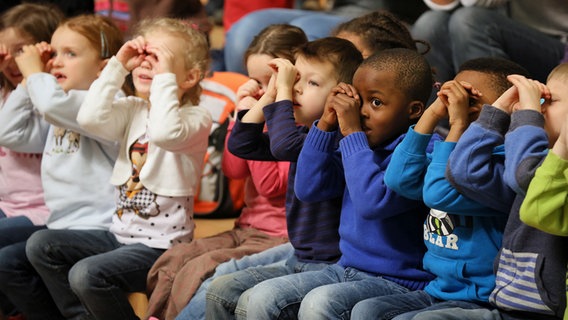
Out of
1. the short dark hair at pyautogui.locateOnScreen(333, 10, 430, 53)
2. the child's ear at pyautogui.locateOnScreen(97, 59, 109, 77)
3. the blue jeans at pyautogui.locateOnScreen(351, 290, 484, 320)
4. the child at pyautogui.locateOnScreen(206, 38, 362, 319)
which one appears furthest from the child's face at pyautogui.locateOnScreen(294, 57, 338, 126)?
the child's ear at pyautogui.locateOnScreen(97, 59, 109, 77)

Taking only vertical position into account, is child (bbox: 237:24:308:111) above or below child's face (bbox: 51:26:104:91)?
above

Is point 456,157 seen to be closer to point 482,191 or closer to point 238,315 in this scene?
point 482,191

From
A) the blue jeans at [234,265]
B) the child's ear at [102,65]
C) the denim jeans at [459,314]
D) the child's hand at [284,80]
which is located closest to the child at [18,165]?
the child's ear at [102,65]

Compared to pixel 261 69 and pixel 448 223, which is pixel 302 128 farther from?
pixel 448 223

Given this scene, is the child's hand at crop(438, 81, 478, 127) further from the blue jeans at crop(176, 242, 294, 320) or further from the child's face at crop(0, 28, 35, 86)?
the child's face at crop(0, 28, 35, 86)

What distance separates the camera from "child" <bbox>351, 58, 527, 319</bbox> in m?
2.04

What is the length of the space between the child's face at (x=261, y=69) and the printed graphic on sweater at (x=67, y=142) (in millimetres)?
640

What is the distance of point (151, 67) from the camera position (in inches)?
112

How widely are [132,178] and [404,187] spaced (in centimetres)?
104

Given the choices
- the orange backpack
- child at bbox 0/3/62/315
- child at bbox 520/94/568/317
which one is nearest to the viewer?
child at bbox 520/94/568/317

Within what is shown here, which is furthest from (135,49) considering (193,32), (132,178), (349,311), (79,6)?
(79,6)

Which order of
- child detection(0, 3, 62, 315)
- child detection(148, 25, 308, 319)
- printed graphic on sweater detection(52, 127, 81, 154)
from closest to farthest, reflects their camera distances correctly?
child detection(148, 25, 308, 319) → printed graphic on sweater detection(52, 127, 81, 154) → child detection(0, 3, 62, 315)

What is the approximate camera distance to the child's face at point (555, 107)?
1984mm

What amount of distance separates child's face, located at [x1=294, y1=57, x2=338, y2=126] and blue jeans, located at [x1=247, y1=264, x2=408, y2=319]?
438mm
